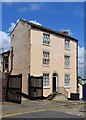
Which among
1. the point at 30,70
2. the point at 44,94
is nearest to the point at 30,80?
the point at 30,70

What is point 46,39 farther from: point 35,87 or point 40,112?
point 40,112

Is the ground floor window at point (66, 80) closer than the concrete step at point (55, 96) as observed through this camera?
No

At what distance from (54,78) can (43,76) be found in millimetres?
2790

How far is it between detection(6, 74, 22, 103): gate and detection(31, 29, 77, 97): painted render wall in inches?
190

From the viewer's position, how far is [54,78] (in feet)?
108

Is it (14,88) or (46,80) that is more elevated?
(46,80)

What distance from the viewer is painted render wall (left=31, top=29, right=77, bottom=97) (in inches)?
1157

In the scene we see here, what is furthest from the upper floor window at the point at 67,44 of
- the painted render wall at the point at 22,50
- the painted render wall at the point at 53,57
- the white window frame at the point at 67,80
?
the painted render wall at the point at 22,50

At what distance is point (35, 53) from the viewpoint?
29484mm

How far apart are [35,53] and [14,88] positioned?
6.82 metres

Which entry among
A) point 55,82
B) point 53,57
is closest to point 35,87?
point 55,82

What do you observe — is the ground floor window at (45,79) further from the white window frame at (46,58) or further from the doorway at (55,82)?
the doorway at (55,82)

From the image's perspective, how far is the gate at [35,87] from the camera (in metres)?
28.0

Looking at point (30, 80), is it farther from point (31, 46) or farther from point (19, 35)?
point (19, 35)
